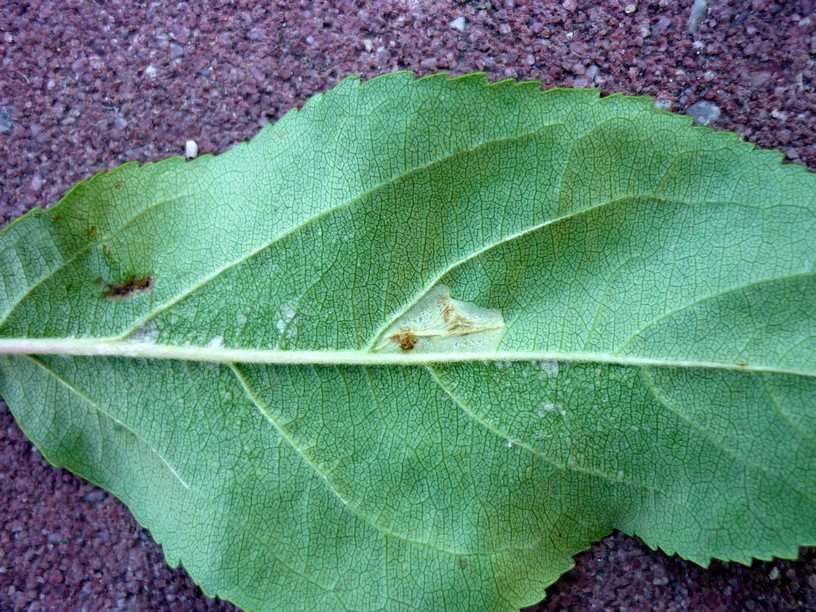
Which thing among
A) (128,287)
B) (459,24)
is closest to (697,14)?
(459,24)

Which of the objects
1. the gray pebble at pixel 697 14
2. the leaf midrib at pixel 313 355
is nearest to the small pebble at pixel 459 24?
the gray pebble at pixel 697 14

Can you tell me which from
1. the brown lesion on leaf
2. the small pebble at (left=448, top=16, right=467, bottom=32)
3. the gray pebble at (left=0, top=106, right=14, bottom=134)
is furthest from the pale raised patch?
the gray pebble at (left=0, top=106, right=14, bottom=134)

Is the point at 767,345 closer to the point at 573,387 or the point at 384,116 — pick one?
the point at 573,387

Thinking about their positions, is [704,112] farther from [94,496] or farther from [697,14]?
[94,496]

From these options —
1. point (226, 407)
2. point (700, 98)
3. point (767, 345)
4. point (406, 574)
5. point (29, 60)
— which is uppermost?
point (29, 60)

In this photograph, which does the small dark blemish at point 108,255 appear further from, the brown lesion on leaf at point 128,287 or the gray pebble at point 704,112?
the gray pebble at point 704,112

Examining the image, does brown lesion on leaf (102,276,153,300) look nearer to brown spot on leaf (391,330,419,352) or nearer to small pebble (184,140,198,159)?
small pebble (184,140,198,159)

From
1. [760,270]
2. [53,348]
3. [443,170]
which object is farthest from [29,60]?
[760,270]
